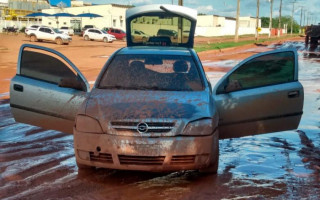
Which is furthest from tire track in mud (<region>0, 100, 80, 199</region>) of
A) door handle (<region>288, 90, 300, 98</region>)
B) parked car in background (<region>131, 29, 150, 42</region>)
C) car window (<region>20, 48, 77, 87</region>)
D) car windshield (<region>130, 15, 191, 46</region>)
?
car windshield (<region>130, 15, 191, 46</region>)

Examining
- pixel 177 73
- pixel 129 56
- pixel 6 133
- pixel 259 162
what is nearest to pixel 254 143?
pixel 259 162

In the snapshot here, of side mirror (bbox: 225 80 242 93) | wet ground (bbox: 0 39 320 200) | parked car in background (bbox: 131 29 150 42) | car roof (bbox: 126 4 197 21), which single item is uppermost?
car roof (bbox: 126 4 197 21)

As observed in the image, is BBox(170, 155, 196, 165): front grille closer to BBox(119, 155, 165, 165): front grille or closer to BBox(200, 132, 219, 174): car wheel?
BBox(119, 155, 165, 165): front grille

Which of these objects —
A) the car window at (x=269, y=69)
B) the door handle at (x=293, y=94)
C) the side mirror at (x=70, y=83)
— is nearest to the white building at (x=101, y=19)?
the car window at (x=269, y=69)

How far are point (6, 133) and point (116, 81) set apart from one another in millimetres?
2575

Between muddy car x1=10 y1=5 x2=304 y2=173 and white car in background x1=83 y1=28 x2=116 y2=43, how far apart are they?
40.0 m

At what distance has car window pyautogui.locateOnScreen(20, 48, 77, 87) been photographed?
18.2 feet

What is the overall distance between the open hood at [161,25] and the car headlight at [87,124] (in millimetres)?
5163

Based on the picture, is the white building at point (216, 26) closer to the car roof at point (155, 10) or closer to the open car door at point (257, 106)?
the car roof at point (155, 10)

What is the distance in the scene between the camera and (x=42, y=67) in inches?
222

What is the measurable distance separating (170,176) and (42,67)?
7.50ft

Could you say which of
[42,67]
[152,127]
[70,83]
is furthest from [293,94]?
[42,67]

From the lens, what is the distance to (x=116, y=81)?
5.38 meters

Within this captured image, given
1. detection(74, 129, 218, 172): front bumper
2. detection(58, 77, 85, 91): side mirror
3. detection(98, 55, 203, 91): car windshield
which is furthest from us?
detection(98, 55, 203, 91): car windshield
